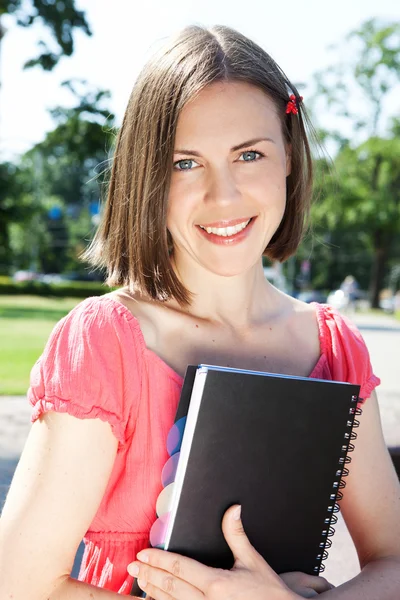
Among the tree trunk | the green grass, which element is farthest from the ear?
the tree trunk

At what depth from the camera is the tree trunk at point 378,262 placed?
3388 cm

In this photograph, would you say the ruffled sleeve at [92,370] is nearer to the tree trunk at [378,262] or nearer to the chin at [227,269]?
the chin at [227,269]

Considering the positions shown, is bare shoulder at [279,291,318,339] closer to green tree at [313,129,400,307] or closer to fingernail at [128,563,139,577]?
fingernail at [128,563,139,577]

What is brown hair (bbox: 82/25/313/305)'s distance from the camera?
1499 mm

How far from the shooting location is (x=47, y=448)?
1.31 metres

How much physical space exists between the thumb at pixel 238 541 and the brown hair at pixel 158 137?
1.69ft

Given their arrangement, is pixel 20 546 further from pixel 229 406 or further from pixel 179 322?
pixel 179 322

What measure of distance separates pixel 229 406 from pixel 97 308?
35cm

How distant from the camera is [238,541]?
1295 mm

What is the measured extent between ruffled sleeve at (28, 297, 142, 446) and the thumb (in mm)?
247

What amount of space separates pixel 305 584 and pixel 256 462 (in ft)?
0.91

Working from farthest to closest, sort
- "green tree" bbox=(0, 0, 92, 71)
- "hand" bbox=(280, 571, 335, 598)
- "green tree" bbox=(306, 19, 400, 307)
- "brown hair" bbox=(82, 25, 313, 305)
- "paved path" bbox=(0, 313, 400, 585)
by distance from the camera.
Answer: "green tree" bbox=(306, 19, 400, 307) → "green tree" bbox=(0, 0, 92, 71) → "paved path" bbox=(0, 313, 400, 585) → "brown hair" bbox=(82, 25, 313, 305) → "hand" bbox=(280, 571, 335, 598)

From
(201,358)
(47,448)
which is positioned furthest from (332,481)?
(47,448)

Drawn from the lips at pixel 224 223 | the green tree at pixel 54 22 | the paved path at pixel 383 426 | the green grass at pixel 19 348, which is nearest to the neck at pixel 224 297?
the lips at pixel 224 223
